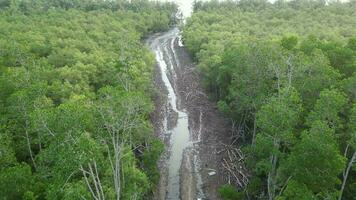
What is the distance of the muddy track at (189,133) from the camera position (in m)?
45.3

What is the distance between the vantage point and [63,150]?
84.5 ft

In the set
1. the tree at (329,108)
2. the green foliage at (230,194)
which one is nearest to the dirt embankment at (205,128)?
the green foliage at (230,194)

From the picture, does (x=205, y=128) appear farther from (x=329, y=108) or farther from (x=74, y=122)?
(x=74, y=122)

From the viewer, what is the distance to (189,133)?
194 feet

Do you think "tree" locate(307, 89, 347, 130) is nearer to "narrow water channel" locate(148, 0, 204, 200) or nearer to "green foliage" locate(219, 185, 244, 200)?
"green foliage" locate(219, 185, 244, 200)

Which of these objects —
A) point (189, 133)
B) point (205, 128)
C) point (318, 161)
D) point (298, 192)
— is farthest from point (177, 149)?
point (318, 161)

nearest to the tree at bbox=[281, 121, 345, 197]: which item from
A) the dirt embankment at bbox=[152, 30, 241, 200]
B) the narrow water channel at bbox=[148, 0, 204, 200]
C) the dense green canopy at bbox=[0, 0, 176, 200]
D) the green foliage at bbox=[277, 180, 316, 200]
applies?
the green foliage at bbox=[277, 180, 316, 200]

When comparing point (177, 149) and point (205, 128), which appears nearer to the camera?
point (177, 149)

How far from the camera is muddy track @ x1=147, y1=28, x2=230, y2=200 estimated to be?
45.3 meters

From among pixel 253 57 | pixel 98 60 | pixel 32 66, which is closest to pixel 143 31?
pixel 98 60

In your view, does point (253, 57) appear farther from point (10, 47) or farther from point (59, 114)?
point (10, 47)

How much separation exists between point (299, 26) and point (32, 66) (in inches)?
2300

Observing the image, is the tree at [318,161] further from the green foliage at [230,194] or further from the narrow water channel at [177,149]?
the narrow water channel at [177,149]

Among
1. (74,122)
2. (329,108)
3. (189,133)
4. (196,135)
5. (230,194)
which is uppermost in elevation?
(74,122)
